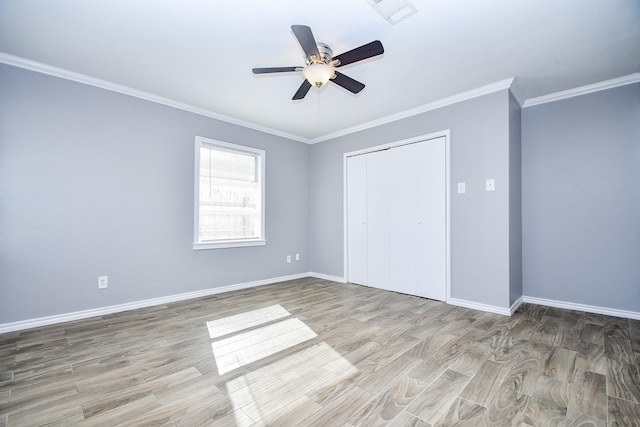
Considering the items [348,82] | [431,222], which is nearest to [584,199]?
[431,222]

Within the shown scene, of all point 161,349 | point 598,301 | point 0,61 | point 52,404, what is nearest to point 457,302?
point 598,301

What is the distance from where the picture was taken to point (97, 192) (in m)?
3.03

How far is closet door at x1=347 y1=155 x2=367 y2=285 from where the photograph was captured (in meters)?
4.45

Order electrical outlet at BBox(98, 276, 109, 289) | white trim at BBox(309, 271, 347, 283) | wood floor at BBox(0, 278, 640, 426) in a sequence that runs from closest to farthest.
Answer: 1. wood floor at BBox(0, 278, 640, 426)
2. electrical outlet at BBox(98, 276, 109, 289)
3. white trim at BBox(309, 271, 347, 283)

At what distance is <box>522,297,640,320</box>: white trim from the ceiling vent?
3.43 metres

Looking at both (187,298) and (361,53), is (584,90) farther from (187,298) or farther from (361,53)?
(187,298)

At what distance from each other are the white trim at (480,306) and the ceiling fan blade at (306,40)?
3.04 meters

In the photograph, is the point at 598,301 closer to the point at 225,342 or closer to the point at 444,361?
the point at 444,361

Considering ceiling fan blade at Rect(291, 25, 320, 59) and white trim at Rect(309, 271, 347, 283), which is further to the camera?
white trim at Rect(309, 271, 347, 283)

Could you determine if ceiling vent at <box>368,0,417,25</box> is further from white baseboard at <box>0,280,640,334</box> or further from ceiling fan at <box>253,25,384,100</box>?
white baseboard at <box>0,280,640,334</box>

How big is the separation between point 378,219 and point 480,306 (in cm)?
170

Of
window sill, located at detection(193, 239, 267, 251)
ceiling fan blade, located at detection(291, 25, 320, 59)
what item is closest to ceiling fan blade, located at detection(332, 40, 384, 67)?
ceiling fan blade, located at detection(291, 25, 320, 59)

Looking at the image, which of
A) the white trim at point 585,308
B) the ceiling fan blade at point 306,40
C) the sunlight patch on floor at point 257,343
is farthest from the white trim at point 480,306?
the ceiling fan blade at point 306,40

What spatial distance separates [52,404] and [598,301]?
187 inches
